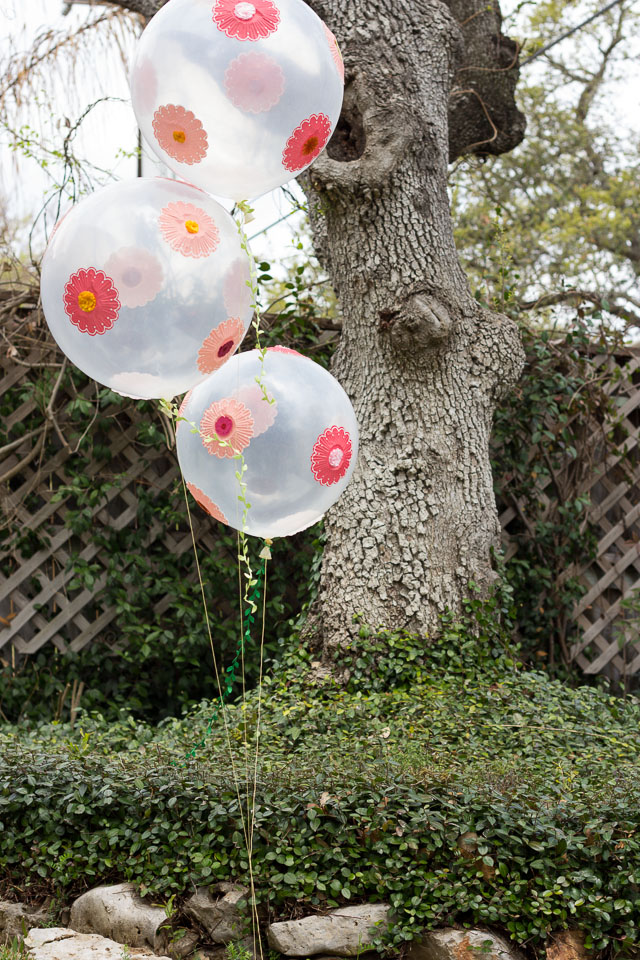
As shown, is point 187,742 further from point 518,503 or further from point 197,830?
point 518,503

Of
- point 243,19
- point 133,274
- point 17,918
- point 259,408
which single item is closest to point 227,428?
point 259,408

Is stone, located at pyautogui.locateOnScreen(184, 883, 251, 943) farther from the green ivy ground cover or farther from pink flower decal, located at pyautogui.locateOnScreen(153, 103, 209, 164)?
pink flower decal, located at pyautogui.locateOnScreen(153, 103, 209, 164)

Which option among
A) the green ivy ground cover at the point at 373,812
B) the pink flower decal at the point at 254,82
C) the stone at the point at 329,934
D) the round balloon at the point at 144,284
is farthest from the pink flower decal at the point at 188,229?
the stone at the point at 329,934

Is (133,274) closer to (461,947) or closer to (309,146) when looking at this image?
(309,146)

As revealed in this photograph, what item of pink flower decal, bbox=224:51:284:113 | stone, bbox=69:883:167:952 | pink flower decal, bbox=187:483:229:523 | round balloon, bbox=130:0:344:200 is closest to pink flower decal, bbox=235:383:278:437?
pink flower decal, bbox=187:483:229:523

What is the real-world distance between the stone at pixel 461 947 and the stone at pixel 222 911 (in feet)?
1.34

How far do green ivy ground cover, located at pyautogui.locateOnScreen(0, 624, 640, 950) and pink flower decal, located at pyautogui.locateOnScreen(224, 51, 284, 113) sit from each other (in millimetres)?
1664

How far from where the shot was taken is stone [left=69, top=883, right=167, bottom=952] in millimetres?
2167

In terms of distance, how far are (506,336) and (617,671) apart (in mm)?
2025

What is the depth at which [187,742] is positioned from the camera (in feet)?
9.25

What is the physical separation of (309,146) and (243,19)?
1.00 feet

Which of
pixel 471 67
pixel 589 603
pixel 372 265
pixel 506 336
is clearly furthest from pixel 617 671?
pixel 471 67

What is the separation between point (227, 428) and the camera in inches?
80.8

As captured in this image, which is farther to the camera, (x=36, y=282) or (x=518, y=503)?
(x=518, y=503)
